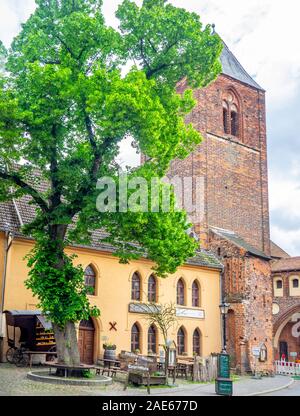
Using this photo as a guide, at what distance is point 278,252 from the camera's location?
51.0 metres

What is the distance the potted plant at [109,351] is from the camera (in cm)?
2542

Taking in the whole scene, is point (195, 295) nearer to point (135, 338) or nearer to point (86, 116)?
point (135, 338)

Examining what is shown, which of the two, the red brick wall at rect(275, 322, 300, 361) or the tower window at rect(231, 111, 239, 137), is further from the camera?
the red brick wall at rect(275, 322, 300, 361)

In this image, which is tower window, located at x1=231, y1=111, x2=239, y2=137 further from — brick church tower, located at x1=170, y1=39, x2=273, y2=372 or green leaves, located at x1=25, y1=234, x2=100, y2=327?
green leaves, located at x1=25, y1=234, x2=100, y2=327

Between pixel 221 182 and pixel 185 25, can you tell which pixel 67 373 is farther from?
pixel 221 182

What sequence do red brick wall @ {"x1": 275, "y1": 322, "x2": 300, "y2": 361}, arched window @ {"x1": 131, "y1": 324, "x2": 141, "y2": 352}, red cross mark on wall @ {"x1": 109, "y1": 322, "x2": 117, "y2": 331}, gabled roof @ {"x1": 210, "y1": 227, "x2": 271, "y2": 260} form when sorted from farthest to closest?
red brick wall @ {"x1": 275, "y1": 322, "x2": 300, "y2": 361} < gabled roof @ {"x1": 210, "y1": 227, "x2": 271, "y2": 260} < arched window @ {"x1": 131, "y1": 324, "x2": 141, "y2": 352} < red cross mark on wall @ {"x1": 109, "y1": 322, "x2": 117, "y2": 331}

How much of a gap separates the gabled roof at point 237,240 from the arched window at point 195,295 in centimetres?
354

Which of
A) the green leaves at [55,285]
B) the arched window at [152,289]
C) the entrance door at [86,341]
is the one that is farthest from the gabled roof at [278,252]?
the green leaves at [55,285]

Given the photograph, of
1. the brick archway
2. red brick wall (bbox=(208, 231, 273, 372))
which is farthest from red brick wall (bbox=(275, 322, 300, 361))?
red brick wall (bbox=(208, 231, 273, 372))

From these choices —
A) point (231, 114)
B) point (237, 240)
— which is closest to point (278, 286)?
point (237, 240)

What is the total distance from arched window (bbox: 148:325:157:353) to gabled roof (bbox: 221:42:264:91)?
19.5 m

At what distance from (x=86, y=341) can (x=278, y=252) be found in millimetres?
28967

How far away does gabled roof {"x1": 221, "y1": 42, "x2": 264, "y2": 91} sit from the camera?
131 ft

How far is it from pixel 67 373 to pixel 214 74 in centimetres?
1159
